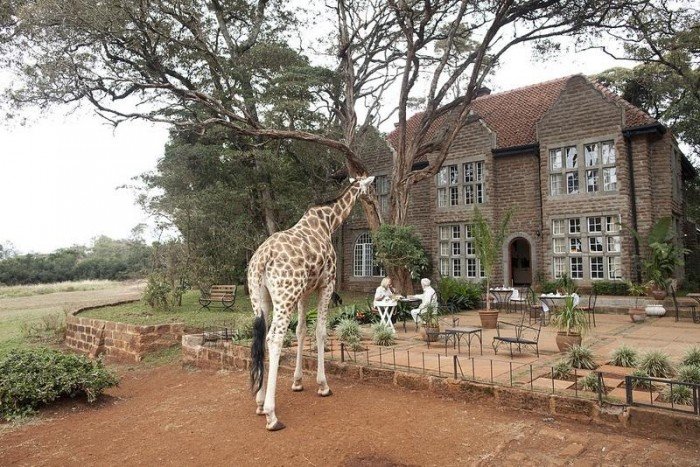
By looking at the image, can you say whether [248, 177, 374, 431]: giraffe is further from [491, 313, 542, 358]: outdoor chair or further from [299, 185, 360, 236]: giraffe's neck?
[491, 313, 542, 358]: outdoor chair

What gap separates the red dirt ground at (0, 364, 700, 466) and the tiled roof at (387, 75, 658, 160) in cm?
1512

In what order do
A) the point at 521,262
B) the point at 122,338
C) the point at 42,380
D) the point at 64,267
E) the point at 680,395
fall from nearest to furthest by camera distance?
the point at 680,395
the point at 42,380
the point at 122,338
the point at 521,262
the point at 64,267

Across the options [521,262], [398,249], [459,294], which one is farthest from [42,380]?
[521,262]

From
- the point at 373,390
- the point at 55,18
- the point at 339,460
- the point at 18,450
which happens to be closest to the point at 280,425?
the point at 339,460

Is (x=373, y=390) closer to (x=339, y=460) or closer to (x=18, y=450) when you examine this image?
(x=339, y=460)

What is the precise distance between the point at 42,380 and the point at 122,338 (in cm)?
450

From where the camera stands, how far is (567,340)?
280 inches

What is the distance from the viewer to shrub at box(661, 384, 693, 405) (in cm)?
445

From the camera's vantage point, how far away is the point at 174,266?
1742 centimetres

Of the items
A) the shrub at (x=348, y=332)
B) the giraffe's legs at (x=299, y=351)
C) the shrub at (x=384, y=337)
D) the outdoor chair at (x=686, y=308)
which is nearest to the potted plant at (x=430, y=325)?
the shrub at (x=384, y=337)

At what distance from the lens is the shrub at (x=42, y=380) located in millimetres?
6220

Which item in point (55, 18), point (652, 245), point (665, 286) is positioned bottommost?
point (665, 286)

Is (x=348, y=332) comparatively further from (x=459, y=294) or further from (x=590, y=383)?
(x=459, y=294)

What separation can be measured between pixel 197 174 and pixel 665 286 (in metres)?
17.4
